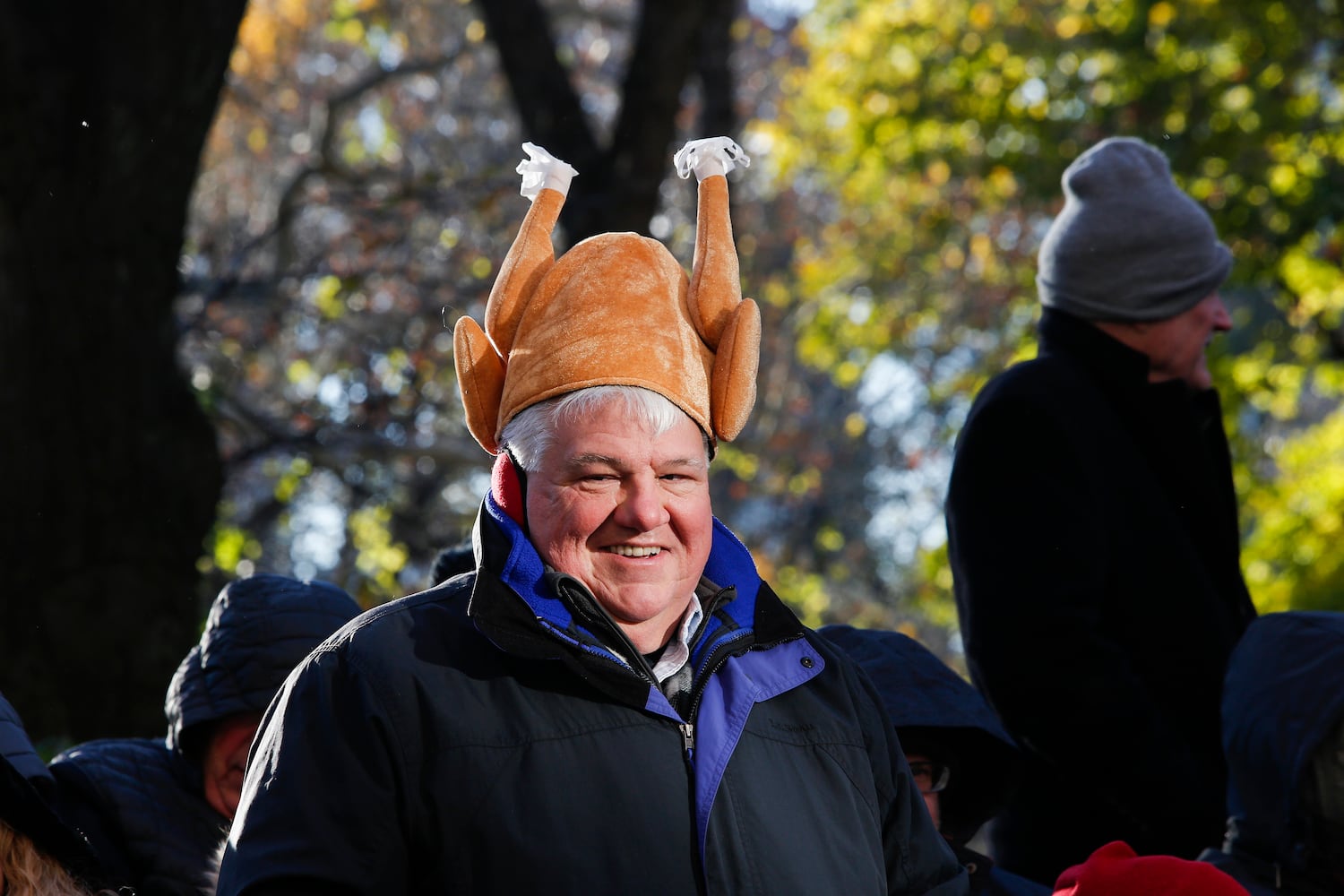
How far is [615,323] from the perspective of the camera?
2.45m

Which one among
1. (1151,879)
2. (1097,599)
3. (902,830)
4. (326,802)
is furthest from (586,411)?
(1097,599)

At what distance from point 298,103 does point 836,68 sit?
25.1ft

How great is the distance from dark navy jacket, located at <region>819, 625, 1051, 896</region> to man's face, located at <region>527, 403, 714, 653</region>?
3.54ft

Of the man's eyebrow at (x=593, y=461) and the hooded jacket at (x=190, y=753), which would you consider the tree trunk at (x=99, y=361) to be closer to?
the hooded jacket at (x=190, y=753)

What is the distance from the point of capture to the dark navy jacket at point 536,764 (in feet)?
6.88

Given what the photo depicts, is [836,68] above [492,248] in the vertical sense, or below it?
above

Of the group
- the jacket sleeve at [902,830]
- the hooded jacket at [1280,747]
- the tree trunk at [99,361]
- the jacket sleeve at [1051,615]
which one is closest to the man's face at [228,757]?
the jacket sleeve at [902,830]

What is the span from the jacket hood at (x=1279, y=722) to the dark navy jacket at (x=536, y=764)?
1095 mm

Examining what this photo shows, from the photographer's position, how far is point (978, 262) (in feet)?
53.0

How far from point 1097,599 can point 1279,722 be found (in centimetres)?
48

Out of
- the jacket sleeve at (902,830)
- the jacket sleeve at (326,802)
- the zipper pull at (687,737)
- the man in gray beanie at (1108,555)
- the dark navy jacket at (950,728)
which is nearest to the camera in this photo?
the jacket sleeve at (326,802)

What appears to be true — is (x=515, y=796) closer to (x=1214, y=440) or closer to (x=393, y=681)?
(x=393, y=681)

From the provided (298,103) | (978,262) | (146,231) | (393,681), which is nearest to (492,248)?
(978,262)

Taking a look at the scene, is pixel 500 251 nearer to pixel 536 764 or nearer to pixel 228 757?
pixel 228 757
